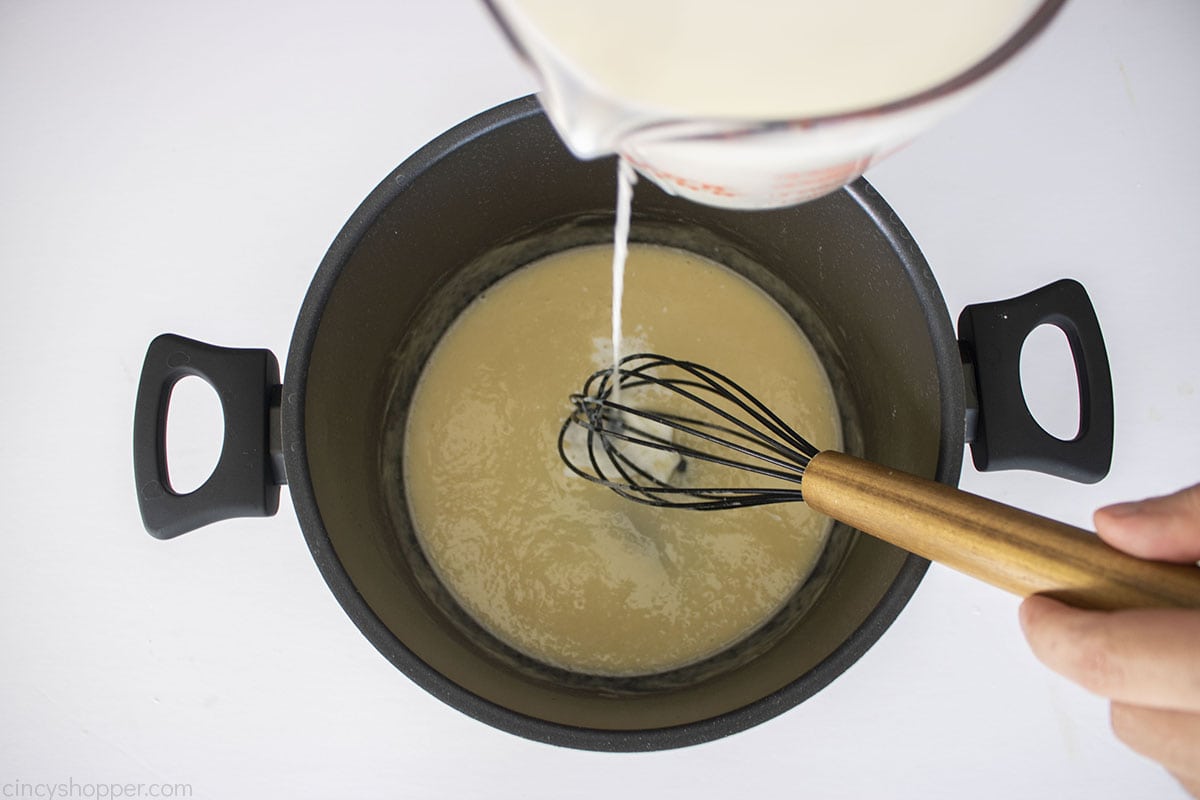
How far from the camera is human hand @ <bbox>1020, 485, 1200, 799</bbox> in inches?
15.3

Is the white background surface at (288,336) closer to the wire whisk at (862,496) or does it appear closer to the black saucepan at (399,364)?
the black saucepan at (399,364)

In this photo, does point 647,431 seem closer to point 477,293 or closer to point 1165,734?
point 477,293

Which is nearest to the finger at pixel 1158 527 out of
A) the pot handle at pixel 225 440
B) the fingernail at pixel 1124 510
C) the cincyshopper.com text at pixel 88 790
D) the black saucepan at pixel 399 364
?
the fingernail at pixel 1124 510

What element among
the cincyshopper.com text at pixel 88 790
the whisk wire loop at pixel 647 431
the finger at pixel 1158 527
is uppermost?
the whisk wire loop at pixel 647 431

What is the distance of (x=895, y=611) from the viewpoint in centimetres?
57

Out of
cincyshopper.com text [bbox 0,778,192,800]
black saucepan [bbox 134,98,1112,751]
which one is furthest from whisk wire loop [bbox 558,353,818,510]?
cincyshopper.com text [bbox 0,778,192,800]

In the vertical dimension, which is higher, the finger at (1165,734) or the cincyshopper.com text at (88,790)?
the cincyshopper.com text at (88,790)

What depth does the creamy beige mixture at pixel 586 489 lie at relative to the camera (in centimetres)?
80

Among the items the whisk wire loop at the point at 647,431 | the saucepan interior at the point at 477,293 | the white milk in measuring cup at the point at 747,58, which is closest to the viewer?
the white milk in measuring cup at the point at 747,58

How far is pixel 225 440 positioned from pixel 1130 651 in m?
0.55

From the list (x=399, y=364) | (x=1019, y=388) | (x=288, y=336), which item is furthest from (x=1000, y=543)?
(x=288, y=336)

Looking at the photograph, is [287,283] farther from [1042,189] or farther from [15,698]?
[1042,189]

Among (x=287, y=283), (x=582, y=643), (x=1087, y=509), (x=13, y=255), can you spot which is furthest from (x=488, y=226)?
(x=1087, y=509)

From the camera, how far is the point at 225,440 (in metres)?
0.64
